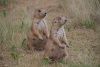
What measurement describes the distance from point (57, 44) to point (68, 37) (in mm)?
1783

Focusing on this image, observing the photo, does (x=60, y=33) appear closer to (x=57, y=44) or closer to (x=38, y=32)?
(x=57, y=44)

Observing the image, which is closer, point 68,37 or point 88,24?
point 68,37

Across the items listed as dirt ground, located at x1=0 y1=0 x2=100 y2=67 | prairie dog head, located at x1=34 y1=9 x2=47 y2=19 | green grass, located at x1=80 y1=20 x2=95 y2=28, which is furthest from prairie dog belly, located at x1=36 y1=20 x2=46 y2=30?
green grass, located at x1=80 y1=20 x2=95 y2=28

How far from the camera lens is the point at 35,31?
738 centimetres

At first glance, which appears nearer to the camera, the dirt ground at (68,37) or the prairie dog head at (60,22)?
the prairie dog head at (60,22)

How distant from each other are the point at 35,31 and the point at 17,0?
4346 mm

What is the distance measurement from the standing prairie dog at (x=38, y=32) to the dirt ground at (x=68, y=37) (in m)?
0.18

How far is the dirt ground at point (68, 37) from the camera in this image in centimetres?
677

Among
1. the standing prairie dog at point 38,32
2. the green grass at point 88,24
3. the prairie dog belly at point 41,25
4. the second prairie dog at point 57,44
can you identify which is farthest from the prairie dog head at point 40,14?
the green grass at point 88,24

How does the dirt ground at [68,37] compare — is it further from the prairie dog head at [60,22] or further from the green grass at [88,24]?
the prairie dog head at [60,22]

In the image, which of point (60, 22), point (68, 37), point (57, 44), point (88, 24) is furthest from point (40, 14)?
point (88, 24)

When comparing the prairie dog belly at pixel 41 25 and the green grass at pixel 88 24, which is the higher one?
the prairie dog belly at pixel 41 25

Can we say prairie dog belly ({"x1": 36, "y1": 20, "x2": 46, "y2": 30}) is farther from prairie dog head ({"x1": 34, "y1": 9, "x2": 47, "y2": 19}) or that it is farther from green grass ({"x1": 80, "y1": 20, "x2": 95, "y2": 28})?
green grass ({"x1": 80, "y1": 20, "x2": 95, "y2": 28})

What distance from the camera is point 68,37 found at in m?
8.30
